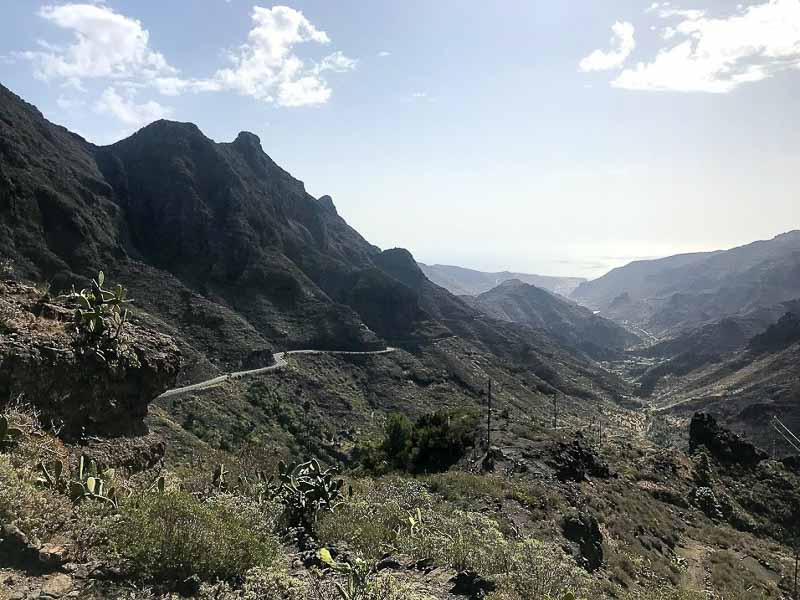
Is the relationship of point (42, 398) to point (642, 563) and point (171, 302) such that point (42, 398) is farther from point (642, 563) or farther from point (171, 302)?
point (171, 302)

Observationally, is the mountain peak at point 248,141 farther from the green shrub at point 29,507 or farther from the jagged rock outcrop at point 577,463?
the green shrub at point 29,507

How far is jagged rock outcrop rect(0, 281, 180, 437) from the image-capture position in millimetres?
8641

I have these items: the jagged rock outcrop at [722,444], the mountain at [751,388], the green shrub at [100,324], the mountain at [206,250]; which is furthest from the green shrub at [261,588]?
the mountain at [751,388]

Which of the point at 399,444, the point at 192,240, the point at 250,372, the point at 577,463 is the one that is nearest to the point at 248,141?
the point at 192,240

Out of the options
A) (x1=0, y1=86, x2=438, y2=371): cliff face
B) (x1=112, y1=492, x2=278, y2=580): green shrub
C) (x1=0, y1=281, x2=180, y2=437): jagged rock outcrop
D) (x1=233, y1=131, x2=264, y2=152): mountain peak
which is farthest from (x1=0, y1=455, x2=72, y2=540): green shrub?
(x1=233, y1=131, x2=264, y2=152): mountain peak

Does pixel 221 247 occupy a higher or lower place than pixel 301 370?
higher

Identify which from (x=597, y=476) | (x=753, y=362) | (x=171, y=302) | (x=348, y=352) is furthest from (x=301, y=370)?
(x=753, y=362)

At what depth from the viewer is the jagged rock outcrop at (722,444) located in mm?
38969

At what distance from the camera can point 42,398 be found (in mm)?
8859

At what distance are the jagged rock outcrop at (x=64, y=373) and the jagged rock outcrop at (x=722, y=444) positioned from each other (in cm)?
4303

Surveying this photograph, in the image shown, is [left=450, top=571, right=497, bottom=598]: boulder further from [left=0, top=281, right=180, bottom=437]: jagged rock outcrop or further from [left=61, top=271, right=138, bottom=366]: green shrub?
[left=61, top=271, right=138, bottom=366]: green shrub

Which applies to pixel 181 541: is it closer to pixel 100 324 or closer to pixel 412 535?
pixel 412 535

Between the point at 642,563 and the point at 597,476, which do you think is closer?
the point at 642,563

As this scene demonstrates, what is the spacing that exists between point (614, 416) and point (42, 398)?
11416 centimetres
